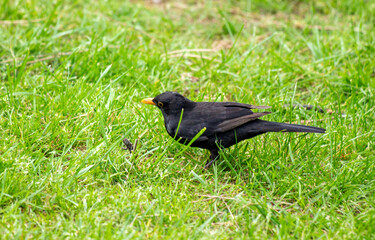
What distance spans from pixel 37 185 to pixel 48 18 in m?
3.21

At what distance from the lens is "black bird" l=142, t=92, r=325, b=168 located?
12.4ft

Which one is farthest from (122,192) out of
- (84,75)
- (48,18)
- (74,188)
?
(48,18)

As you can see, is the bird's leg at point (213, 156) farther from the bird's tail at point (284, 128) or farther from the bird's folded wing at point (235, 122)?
the bird's tail at point (284, 128)

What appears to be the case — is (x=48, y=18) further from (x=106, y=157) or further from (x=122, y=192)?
(x=122, y=192)

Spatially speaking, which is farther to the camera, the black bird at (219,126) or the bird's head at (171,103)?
the bird's head at (171,103)

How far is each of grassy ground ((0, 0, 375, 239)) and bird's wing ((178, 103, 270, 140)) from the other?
0.26 metres

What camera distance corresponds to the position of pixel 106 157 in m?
3.71

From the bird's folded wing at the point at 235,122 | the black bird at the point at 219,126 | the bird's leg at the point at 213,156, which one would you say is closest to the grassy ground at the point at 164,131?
the bird's leg at the point at 213,156

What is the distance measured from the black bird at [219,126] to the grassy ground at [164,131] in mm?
185

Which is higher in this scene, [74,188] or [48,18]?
[48,18]

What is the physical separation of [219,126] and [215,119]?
0.08 m

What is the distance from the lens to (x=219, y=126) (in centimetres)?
386

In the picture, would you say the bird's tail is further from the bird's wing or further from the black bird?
the bird's wing

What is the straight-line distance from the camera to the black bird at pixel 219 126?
3787 millimetres
